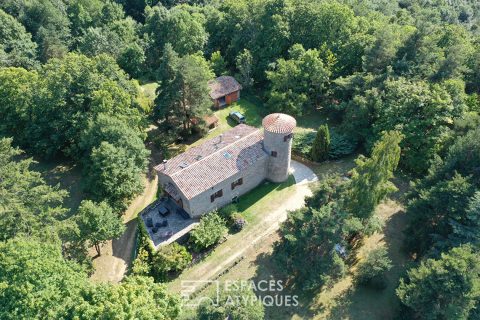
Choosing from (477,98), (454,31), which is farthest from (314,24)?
(477,98)

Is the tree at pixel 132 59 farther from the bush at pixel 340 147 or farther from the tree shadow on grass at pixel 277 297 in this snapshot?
the tree shadow on grass at pixel 277 297

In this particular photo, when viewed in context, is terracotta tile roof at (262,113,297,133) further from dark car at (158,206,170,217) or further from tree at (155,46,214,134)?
dark car at (158,206,170,217)

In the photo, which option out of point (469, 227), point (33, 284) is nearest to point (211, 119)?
point (33, 284)

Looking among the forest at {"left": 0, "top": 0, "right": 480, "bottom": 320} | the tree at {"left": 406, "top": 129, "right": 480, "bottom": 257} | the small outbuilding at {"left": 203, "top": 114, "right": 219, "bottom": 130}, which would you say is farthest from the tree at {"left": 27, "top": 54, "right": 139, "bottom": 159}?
the tree at {"left": 406, "top": 129, "right": 480, "bottom": 257}

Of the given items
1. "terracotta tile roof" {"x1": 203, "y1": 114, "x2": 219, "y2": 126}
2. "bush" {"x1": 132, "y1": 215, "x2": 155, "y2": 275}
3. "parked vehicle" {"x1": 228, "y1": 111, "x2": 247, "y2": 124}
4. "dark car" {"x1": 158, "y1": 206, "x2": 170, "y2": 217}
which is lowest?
"bush" {"x1": 132, "y1": 215, "x2": 155, "y2": 275}

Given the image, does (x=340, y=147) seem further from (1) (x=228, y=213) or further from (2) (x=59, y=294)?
(2) (x=59, y=294)
